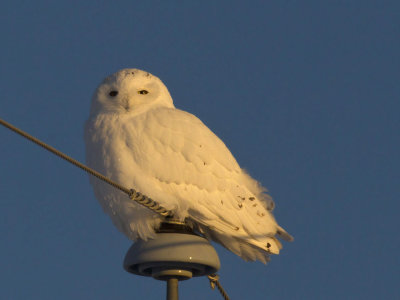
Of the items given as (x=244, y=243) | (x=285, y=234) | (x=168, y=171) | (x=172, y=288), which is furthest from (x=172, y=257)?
(x=285, y=234)

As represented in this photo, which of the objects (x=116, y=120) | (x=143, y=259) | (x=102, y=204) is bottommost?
(x=143, y=259)

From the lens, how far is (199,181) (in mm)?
7445

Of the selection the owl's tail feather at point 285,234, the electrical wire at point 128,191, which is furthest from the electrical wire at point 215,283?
the owl's tail feather at point 285,234

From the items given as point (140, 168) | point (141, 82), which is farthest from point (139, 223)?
point (141, 82)

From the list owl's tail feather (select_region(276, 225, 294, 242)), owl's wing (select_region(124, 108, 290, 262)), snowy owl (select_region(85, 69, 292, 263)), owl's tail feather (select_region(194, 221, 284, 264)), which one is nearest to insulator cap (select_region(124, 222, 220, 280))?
snowy owl (select_region(85, 69, 292, 263))

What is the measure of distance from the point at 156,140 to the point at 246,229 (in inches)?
48.5

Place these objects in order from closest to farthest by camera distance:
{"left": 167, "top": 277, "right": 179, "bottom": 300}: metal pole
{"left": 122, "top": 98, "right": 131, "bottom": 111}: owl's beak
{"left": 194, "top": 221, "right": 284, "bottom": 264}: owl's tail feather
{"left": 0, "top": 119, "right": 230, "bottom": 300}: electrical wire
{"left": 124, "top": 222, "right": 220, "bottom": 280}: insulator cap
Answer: {"left": 0, "top": 119, "right": 230, "bottom": 300}: electrical wire → {"left": 167, "top": 277, "right": 179, "bottom": 300}: metal pole → {"left": 124, "top": 222, "right": 220, "bottom": 280}: insulator cap → {"left": 194, "top": 221, "right": 284, "bottom": 264}: owl's tail feather → {"left": 122, "top": 98, "right": 131, "bottom": 111}: owl's beak

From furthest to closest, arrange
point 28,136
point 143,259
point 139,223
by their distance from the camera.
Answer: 1. point 139,223
2. point 143,259
3. point 28,136

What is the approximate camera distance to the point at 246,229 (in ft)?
24.7

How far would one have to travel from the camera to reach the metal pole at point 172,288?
20.4 feet

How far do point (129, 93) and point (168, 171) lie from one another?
3.30 ft

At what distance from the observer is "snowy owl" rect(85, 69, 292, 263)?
7234 millimetres

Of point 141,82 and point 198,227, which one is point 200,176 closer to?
point 198,227

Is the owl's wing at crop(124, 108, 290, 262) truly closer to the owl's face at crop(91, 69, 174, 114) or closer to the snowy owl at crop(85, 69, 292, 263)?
the snowy owl at crop(85, 69, 292, 263)
